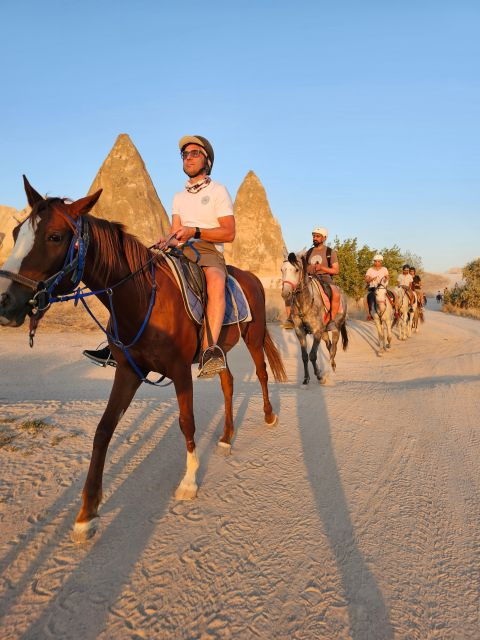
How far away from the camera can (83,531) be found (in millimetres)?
2705

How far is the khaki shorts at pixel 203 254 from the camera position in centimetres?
380

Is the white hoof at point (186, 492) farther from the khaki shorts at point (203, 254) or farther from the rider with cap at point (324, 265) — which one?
→ the rider with cap at point (324, 265)

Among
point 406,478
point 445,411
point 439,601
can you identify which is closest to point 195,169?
point 406,478

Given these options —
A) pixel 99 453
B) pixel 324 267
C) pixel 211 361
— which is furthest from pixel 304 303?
pixel 99 453

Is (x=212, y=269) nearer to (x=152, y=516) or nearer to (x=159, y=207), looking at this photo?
(x=152, y=516)

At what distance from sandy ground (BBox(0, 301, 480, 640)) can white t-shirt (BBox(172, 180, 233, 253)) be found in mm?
2498

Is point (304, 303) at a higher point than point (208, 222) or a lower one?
lower

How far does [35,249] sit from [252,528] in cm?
250

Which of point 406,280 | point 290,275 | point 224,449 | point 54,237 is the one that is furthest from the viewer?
point 406,280

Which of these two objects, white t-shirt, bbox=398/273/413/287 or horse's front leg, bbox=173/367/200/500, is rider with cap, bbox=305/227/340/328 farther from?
white t-shirt, bbox=398/273/413/287

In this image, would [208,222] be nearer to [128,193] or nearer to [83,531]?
[83,531]

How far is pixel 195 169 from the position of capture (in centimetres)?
384

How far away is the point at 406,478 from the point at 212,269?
275 centimetres

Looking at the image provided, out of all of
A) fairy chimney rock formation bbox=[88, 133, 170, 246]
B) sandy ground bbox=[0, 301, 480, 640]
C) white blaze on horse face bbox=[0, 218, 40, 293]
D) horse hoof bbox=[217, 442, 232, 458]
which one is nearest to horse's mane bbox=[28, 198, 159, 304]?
white blaze on horse face bbox=[0, 218, 40, 293]
